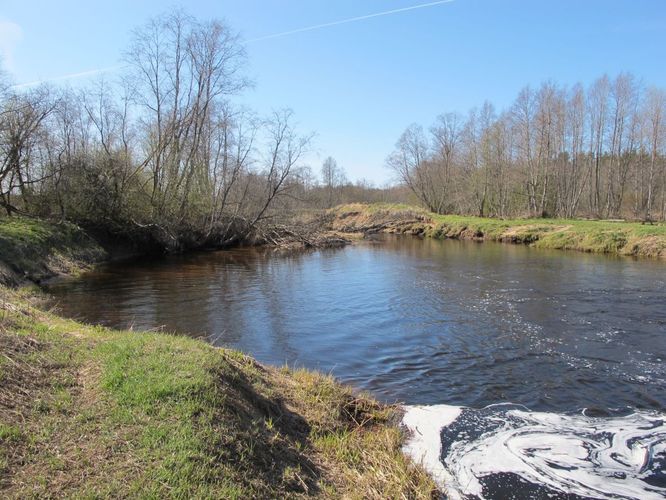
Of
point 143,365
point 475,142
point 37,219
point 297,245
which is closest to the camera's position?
point 143,365

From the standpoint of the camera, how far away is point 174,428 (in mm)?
4539

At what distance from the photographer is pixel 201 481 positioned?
3951 millimetres

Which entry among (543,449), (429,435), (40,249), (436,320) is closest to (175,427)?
(429,435)

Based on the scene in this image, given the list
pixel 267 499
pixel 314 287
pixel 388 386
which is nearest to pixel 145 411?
pixel 267 499

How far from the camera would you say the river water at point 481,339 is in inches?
227

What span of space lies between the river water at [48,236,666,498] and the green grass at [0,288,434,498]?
101 centimetres

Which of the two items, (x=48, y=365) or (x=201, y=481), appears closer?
(x=201, y=481)

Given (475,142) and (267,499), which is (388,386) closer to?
(267,499)

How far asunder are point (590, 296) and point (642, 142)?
36.4 meters

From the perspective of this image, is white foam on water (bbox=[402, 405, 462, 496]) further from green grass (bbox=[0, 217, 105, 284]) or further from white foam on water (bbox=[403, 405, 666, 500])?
green grass (bbox=[0, 217, 105, 284])

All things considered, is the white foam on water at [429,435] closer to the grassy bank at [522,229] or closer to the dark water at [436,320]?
the dark water at [436,320]

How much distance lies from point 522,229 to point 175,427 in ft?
118

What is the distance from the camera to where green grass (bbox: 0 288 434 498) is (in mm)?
3924

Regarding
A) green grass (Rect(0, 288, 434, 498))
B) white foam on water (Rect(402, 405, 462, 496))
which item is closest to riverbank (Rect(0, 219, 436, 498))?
green grass (Rect(0, 288, 434, 498))
